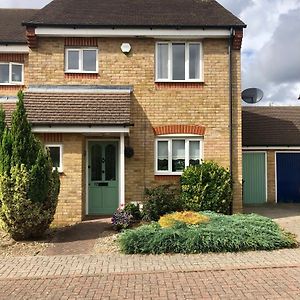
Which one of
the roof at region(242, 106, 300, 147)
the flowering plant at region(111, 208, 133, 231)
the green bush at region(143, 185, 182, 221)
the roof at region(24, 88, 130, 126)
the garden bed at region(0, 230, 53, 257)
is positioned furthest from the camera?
the roof at region(242, 106, 300, 147)

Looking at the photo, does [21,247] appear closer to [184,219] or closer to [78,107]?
[184,219]

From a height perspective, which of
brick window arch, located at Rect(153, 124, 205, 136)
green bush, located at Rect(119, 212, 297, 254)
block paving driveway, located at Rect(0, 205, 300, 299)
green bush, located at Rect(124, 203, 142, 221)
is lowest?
block paving driveway, located at Rect(0, 205, 300, 299)

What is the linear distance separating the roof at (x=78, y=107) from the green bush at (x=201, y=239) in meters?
3.91

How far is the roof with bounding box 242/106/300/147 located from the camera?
17297 millimetres

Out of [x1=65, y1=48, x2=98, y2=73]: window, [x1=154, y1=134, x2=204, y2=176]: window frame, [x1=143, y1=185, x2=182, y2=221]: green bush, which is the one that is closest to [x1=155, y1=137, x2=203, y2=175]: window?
[x1=154, y1=134, x2=204, y2=176]: window frame

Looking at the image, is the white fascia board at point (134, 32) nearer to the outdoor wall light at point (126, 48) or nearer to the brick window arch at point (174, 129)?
the outdoor wall light at point (126, 48)

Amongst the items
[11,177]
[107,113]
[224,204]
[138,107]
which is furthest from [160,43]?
[11,177]

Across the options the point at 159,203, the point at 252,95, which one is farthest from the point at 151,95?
the point at 252,95

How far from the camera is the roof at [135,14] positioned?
1280 cm

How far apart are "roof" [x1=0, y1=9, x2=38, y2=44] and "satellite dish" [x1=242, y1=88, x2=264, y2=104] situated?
10717 millimetres

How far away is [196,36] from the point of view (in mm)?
12875

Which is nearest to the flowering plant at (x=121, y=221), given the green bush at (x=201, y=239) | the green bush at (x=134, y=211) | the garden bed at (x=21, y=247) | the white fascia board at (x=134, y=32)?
the green bush at (x=134, y=211)

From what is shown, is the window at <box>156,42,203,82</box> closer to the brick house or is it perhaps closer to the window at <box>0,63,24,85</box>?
the brick house

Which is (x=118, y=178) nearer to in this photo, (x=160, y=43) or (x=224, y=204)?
(x=224, y=204)
